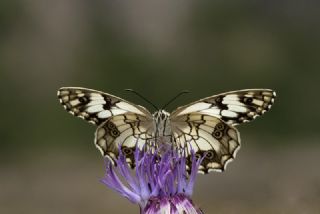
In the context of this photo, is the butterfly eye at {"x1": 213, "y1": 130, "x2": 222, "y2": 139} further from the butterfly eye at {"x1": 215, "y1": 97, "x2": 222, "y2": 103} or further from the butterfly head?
the butterfly head

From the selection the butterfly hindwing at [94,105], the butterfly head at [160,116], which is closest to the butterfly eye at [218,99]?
the butterfly head at [160,116]

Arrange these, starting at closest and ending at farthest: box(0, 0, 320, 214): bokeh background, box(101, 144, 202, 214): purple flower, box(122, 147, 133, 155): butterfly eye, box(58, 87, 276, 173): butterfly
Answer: box(101, 144, 202, 214): purple flower
box(122, 147, 133, 155): butterfly eye
box(58, 87, 276, 173): butterfly
box(0, 0, 320, 214): bokeh background

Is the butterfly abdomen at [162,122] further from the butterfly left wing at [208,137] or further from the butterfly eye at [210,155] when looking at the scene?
the butterfly eye at [210,155]

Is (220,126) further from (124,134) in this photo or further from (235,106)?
(124,134)

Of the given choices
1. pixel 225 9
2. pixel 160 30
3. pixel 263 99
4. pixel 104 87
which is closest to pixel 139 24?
pixel 160 30

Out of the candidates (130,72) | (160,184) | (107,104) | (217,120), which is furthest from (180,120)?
(130,72)

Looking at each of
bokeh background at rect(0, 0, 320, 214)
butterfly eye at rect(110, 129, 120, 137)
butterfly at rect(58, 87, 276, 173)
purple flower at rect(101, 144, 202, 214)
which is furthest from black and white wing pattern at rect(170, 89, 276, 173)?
bokeh background at rect(0, 0, 320, 214)
